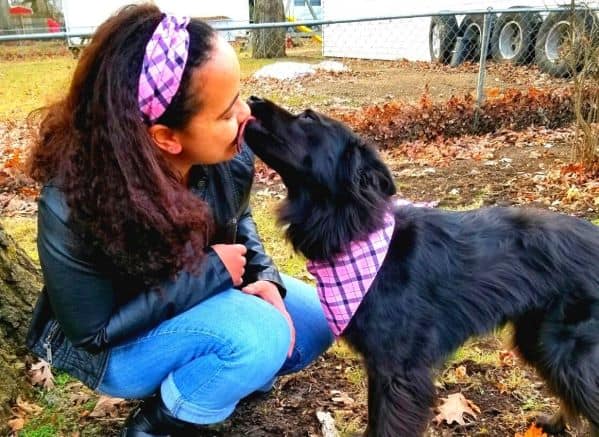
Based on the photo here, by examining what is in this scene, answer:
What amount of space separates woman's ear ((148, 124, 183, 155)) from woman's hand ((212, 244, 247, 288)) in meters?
0.42

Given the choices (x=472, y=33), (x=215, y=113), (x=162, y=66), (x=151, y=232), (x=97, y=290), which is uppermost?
(x=162, y=66)

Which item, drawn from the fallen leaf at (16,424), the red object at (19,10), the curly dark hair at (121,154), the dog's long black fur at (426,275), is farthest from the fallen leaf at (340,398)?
the red object at (19,10)

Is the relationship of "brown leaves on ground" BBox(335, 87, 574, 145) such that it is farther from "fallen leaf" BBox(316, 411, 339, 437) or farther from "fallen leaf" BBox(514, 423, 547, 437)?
"fallen leaf" BBox(514, 423, 547, 437)

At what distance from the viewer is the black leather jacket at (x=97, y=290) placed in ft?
5.89

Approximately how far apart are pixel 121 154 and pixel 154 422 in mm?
1022

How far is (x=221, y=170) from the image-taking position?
2.32 m

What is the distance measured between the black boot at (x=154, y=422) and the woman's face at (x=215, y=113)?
88 centimetres

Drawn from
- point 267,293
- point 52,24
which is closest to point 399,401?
point 267,293

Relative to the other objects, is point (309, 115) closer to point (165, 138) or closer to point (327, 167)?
point (327, 167)

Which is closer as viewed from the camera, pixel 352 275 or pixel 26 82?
pixel 352 275

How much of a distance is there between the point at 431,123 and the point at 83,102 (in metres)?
5.62

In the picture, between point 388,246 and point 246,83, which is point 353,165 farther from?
point 246,83

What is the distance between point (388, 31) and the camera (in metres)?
15.3

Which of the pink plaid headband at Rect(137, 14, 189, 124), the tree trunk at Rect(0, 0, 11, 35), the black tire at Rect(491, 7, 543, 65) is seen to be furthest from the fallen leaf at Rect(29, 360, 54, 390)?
the tree trunk at Rect(0, 0, 11, 35)
